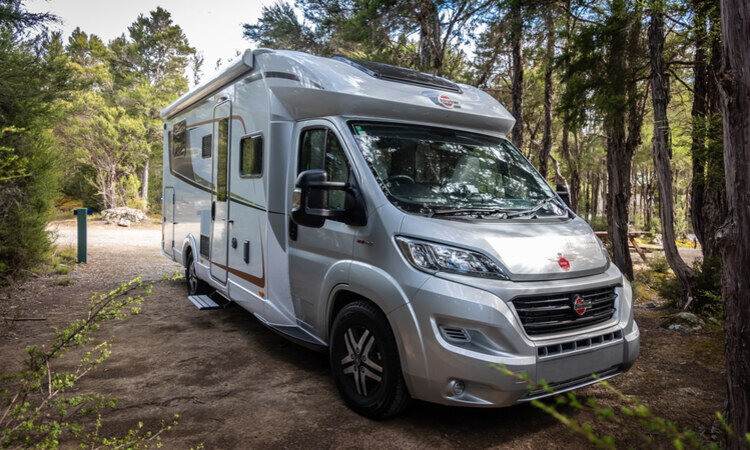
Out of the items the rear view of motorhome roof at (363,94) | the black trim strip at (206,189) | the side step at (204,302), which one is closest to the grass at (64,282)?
the black trim strip at (206,189)

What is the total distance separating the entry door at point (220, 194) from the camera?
5.45 meters

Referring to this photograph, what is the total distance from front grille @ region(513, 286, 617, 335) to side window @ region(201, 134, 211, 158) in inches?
181

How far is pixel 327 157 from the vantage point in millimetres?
3885

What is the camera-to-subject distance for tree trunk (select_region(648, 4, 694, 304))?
22.6 ft

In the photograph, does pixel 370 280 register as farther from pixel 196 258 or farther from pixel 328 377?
pixel 196 258

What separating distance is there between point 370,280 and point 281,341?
2428 mm

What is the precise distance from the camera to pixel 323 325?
12.6 feet

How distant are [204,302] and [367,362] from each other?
3618 mm

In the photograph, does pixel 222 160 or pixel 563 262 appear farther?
pixel 222 160

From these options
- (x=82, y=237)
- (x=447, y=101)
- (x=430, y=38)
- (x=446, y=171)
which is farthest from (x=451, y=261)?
(x=82, y=237)

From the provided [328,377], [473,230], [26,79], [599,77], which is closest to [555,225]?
[473,230]

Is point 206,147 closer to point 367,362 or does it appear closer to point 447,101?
point 447,101

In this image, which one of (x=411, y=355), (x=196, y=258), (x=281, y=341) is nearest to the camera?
(x=411, y=355)

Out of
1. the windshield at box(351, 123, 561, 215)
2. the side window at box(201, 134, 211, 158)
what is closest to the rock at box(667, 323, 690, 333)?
the windshield at box(351, 123, 561, 215)
